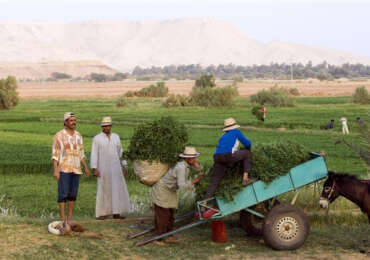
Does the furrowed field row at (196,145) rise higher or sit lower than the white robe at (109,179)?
lower

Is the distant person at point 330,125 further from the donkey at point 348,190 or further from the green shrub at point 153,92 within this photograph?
the green shrub at point 153,92

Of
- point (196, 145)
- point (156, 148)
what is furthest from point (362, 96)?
point (156, 148)

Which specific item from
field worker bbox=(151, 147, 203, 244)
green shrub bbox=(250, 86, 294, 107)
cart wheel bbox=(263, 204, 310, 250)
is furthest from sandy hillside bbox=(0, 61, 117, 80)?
cart wheel bbox=(263, 204, 310, 250)

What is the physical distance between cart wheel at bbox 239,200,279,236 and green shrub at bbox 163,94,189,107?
38.4 metres

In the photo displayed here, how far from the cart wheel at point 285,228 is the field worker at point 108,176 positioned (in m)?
2.92

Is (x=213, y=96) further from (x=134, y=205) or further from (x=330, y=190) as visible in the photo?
(x=330, y=190)

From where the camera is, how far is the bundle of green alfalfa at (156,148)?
29.4 feet

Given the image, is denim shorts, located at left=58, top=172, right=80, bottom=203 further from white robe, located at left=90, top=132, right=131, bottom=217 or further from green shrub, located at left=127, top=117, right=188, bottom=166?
white robe, located at left=90, top=132, right=131, bottom=217

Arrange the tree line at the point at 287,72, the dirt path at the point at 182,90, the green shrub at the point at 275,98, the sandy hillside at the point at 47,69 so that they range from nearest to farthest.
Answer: the green shrub at the point at 275,98 → the dirt path at the point at 182,90 → the tree line at the point at 287,72 → the sandy hillside at the point at 47,69

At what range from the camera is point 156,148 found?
898 cm

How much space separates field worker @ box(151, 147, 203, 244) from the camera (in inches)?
337

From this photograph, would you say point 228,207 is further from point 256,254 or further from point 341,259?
point 341,259

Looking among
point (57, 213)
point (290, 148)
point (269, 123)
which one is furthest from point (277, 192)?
point (269, 123)

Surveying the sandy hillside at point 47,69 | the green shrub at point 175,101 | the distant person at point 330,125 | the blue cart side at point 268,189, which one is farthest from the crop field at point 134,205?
the sandy hillside at point 47,69
